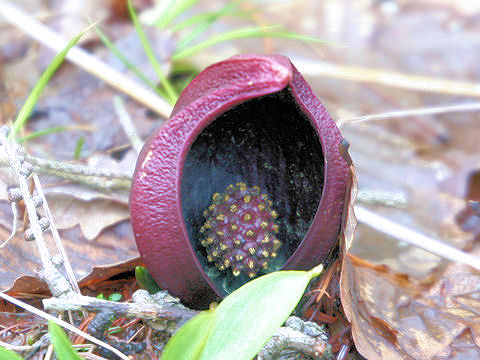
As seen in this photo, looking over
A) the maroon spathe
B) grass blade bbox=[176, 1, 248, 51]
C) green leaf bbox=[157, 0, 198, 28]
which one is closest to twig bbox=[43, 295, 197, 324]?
the maroon spathe

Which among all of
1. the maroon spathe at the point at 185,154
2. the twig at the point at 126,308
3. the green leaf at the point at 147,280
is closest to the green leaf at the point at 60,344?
the twig at the point at 126,308

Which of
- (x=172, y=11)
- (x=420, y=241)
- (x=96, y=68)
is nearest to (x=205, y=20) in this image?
→ (x=172, y=11)

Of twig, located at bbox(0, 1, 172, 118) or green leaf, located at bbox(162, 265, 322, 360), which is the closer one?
green leaf, located at bbox(162, 265, 322, 360)

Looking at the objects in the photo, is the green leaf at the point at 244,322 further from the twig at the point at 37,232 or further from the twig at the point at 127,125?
the twig at the point at 127,125

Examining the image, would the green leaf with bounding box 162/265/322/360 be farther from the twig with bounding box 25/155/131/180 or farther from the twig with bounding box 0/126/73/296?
the twig with bounding box 25/155/131/180

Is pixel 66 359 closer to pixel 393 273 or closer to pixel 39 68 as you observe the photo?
pixel 393 273

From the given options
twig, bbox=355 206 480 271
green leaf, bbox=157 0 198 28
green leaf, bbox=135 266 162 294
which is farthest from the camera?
green leaf, bbox=157 0 198 28

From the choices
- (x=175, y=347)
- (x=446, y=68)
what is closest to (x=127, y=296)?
(x=175, y=347)
